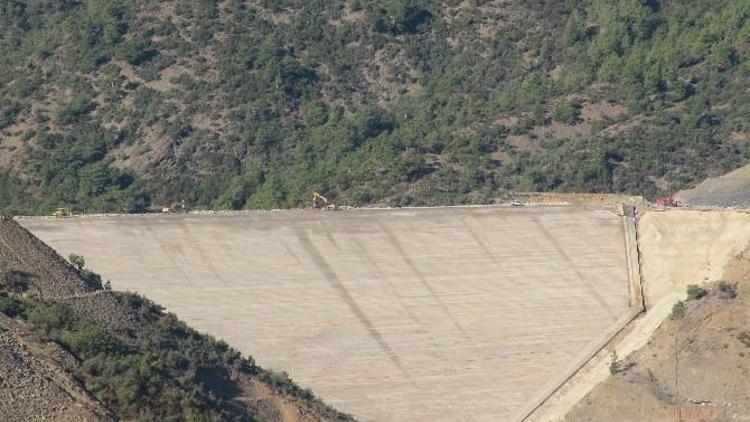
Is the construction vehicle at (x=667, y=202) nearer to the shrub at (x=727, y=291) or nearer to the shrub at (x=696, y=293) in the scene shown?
the shrub at (x=696, y=293)

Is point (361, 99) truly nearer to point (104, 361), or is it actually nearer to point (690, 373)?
point (690, 373)

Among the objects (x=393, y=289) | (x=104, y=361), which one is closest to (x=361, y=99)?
(x=393, y=289)

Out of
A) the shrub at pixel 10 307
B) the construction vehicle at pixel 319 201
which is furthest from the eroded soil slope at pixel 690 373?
the shrub at pixel 10 307

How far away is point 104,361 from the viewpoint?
2579 inches

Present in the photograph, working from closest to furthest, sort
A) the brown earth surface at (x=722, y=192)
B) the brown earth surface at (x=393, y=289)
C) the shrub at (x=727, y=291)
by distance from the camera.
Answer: the brown earth surface at (x=393, y=289) → the shrub at (x=727, y=291) → the brown earth surface at (x=722, y=192)

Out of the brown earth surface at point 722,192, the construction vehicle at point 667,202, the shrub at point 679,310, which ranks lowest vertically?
the shrub at point 679,310

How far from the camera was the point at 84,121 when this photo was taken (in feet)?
418

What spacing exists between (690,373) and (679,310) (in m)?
4.94

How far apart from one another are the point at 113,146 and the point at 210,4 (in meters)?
14.5

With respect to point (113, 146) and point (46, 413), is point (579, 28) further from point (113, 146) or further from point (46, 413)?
point (46, 413)

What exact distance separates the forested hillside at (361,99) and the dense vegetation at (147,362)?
34560 millimetres

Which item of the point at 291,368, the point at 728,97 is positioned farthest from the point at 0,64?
the point at 291,368

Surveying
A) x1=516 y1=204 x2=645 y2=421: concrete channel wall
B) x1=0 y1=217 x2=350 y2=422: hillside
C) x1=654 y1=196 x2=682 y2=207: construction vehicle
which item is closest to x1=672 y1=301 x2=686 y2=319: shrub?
x1=516 y1=204 x2=645 y2=421: concrete channel wall

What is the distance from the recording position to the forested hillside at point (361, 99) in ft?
381
